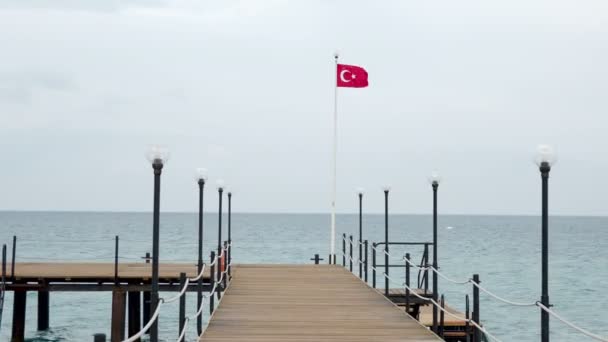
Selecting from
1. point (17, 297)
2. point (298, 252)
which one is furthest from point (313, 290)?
point (298, 252)

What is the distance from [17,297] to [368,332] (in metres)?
17.7

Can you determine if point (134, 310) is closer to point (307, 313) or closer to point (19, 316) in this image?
point (19, 316)

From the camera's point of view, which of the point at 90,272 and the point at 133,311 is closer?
the point at 90,272

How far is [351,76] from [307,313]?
43.2ft

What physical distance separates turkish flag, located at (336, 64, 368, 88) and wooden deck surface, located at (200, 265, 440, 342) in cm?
753

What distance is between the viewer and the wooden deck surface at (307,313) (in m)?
12.3

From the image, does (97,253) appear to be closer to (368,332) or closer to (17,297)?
(17,297)

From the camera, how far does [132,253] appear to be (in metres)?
85.2

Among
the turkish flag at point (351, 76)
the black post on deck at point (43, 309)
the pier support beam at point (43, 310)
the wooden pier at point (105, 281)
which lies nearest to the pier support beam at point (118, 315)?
the wooden pier at point (105, 281)

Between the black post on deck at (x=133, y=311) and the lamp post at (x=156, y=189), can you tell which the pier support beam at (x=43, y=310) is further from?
the lamp post at (x=156, y=189)

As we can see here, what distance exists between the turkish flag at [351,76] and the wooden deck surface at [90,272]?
697 centimetres

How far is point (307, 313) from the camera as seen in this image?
14.5 metres

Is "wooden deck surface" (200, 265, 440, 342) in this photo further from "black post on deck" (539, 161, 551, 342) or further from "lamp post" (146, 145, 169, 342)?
"black post on deck" (539, 161, 551, 342)

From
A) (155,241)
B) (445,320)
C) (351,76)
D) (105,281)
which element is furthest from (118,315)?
(155,241)
